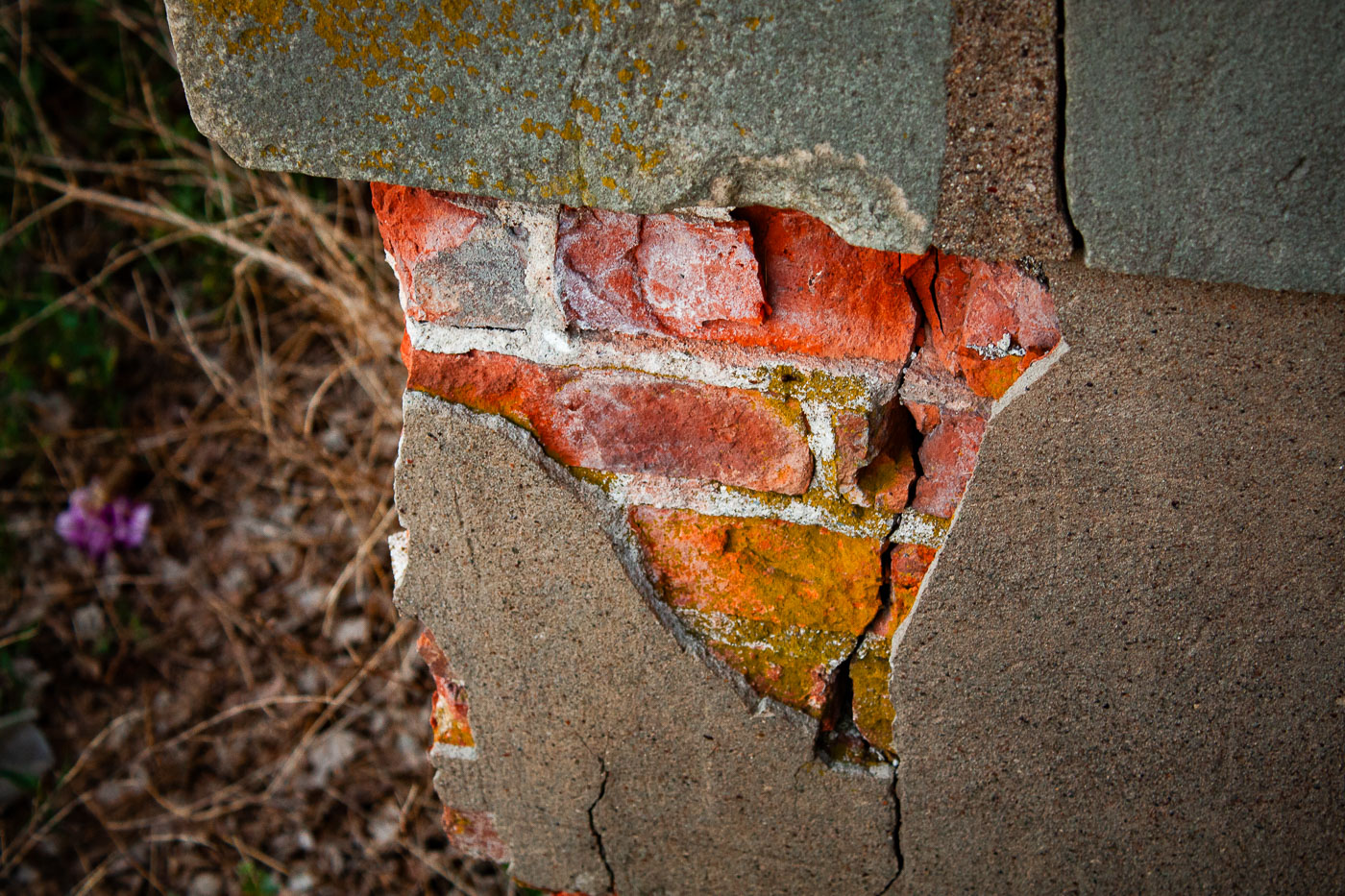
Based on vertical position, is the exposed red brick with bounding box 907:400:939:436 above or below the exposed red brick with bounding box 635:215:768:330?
below

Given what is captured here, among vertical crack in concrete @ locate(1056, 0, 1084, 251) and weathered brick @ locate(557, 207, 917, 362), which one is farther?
weathered brick @ locate(557, 207, 917, 362)

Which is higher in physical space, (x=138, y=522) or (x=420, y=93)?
(x=420, y=93)

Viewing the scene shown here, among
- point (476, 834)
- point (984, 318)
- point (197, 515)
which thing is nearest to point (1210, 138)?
point (984, 318)

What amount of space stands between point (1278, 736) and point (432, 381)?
3.16ft

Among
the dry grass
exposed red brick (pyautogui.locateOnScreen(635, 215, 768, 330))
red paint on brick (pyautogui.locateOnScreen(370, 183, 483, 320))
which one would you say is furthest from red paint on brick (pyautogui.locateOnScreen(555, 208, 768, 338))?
the dry grass

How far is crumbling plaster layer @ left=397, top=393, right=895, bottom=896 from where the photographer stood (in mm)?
1046

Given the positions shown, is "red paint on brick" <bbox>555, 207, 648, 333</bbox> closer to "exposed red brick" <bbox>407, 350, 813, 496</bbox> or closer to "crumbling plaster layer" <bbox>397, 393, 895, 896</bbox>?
"exposed red brick" <bbox>407, 350, 813, 496</bbox>

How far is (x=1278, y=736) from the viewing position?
3.14 feet

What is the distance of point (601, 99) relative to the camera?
0.77 m

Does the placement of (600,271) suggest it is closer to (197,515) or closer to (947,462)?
(947,462)

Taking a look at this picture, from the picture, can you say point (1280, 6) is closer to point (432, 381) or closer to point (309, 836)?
point (432, 381)

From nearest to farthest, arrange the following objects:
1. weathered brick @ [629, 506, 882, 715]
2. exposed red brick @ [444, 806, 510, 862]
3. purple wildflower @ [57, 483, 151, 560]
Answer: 1. weathered brick @ [629, 506, 882, 715]
2. exposed red brick @ [444, 806, 510, 862]
3. purple wildflower @ [57, 483, 151, 560]

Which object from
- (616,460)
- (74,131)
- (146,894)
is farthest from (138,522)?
(616,460)

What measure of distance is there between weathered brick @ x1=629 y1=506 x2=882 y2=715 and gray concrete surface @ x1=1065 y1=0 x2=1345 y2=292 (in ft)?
1.45
